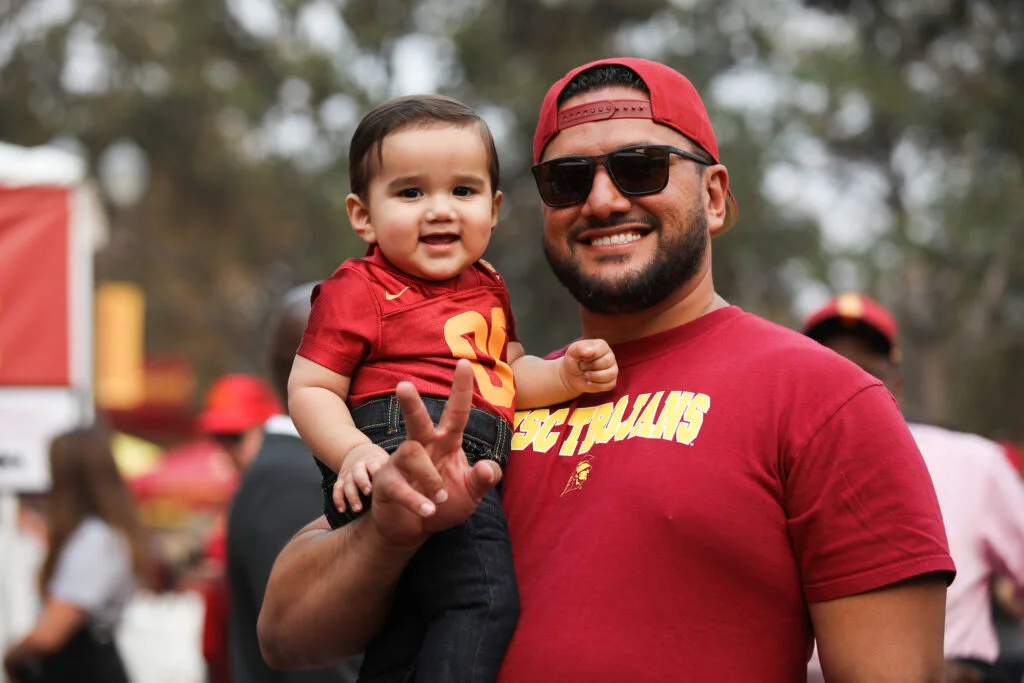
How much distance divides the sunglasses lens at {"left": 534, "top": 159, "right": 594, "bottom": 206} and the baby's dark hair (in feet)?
0.48

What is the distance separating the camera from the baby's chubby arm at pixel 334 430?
7.90 ft

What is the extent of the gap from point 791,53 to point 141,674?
2174 centimetres

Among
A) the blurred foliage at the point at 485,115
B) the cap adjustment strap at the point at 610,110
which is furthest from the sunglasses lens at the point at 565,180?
the blurred foliage at the point at 485,115

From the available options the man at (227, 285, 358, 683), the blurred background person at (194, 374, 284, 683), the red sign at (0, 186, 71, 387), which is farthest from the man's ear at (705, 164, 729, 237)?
the red sign at (0, 186, 71, 387)

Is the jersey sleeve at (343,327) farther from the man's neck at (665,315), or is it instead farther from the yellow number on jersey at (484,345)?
the man's neck at (665,315)

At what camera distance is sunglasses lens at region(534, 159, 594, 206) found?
2.92 m

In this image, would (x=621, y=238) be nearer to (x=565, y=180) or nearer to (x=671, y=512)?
(x=565, y=180)

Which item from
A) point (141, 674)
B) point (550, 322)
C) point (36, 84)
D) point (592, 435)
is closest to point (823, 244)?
point (550, 322)

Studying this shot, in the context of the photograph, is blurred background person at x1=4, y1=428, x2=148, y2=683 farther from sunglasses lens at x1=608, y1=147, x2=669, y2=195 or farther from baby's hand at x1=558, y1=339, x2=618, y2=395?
sunglasses lens at x1=608, y1=147, x2=669, y2=195

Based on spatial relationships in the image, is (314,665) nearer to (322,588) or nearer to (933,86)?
(322,588)

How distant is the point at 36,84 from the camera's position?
22.7 metres

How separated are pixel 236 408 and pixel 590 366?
4093mm

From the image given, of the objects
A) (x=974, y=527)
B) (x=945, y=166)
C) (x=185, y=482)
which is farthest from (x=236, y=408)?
(x=945, y=166)

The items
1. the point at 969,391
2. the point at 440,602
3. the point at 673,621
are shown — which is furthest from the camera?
the point at 969,391
